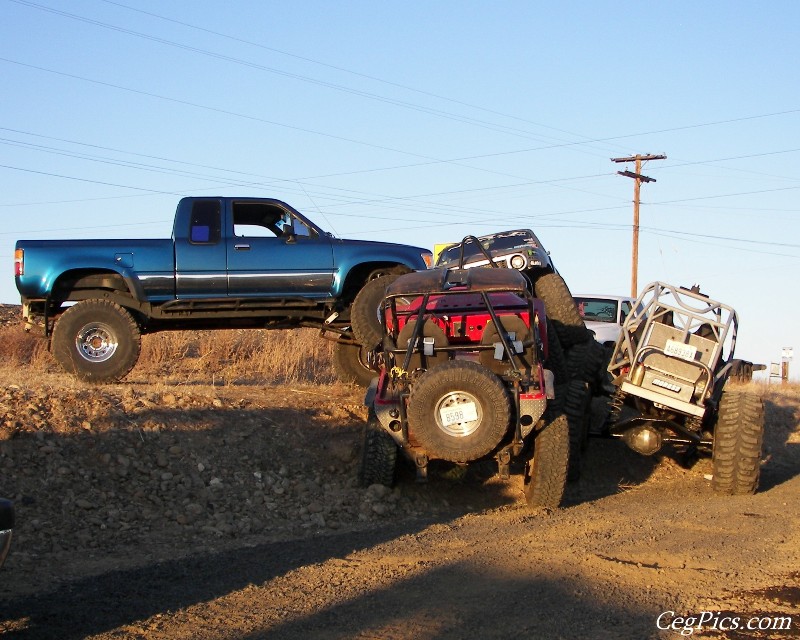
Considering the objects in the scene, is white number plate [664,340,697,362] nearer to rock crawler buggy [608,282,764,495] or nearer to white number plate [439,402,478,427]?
rock crawler buggy [608,282,764,495]

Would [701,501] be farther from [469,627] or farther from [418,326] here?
[469,627]

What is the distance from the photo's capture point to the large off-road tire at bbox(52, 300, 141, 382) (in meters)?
11.8

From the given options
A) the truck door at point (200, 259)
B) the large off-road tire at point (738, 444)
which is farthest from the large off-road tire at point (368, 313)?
the large off-road tire at point (738, 444)

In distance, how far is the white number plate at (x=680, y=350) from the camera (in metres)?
10.9

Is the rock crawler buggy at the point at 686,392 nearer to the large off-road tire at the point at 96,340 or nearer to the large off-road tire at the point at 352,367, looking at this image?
the large off-road tire at the point at 352,367

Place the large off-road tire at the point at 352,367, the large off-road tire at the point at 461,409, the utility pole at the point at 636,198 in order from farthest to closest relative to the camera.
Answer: the utility pole at the point at 636,198 < the large off-road tire at the point at 352,367 < the large off-road tire at the point at 461,409

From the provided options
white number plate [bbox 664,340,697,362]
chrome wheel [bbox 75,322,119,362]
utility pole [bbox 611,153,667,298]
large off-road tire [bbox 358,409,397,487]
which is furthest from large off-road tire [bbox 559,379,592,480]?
A: utility pole [bbox 611,153,667,298]

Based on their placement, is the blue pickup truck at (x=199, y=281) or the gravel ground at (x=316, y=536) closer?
the gravel ground at (x=316, y=536)

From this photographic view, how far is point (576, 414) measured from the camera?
36.7 ft

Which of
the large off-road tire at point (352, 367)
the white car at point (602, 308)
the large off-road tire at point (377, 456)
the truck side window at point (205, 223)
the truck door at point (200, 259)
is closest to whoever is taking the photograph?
the large off-road tire at point (377, 456)

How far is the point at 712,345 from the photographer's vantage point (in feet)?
36.3

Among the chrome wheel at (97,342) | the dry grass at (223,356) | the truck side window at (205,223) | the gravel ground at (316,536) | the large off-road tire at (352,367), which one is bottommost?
the gravel ground at (316,536)

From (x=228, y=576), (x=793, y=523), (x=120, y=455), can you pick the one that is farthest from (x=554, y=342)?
(x=228, y=576)

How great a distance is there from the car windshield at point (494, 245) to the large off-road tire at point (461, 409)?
482 centimetres
